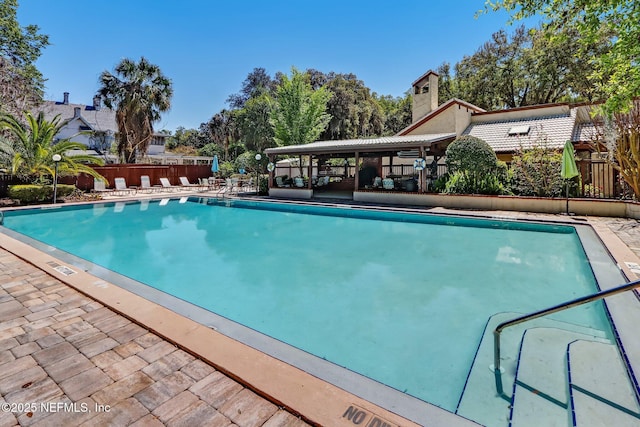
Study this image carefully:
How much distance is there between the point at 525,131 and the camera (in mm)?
17000

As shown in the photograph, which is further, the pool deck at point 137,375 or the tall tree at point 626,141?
the tall tree at point 626,141

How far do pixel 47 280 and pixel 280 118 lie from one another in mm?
22973

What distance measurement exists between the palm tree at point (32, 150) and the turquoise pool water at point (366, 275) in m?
3.41

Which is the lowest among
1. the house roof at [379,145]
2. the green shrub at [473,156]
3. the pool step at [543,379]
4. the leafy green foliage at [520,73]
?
the pool step at [543,379]

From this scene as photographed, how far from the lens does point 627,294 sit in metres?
3.98

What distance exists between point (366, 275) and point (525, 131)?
15.7 m

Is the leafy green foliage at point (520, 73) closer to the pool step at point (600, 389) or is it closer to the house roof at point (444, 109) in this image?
the house roof at point (444, 109)

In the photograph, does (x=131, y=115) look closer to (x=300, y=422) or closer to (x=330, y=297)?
(x=330, y=297)

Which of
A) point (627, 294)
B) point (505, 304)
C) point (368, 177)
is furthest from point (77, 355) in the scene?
point (368, 177)

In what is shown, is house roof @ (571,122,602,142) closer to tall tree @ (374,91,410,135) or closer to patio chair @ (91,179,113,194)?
tall tree @ (374,91,410,135)

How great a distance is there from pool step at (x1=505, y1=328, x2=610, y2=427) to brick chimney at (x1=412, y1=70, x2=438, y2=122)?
67.8 ft

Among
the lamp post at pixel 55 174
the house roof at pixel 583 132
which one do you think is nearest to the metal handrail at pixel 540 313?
the lamp post at pixel 55 174

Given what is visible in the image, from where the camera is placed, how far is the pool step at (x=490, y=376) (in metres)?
2.39

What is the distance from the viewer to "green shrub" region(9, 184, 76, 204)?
13.1 metres
